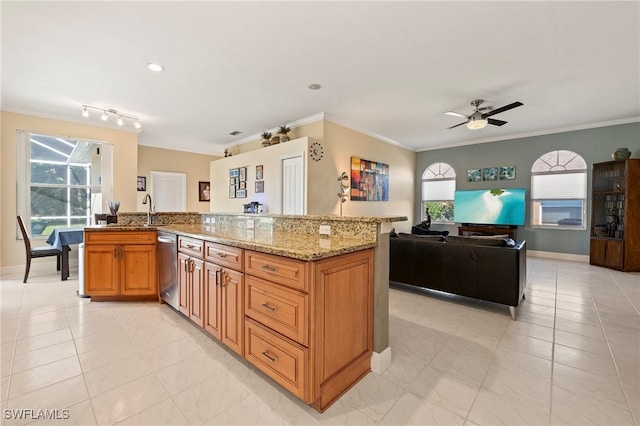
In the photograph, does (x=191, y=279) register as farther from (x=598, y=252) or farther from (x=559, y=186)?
(x=559, y=186)

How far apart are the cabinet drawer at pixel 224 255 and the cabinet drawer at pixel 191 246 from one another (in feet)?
0.34

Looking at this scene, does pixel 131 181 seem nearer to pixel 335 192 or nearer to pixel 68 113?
pixel 68 113

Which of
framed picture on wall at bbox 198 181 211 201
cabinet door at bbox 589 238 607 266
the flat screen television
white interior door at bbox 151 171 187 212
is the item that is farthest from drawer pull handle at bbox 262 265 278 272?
framed picture on wall at bbox 198 181 211 201

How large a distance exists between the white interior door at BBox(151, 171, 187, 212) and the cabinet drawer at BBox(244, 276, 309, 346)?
6654 millimetres

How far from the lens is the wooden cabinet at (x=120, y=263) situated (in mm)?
3248

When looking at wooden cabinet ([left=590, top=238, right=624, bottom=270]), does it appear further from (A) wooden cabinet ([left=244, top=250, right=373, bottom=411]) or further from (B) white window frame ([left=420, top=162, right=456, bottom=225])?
(A) wooden cabinet ([left=244, top=250, right=373, bottom=411])

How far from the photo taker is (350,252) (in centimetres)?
178

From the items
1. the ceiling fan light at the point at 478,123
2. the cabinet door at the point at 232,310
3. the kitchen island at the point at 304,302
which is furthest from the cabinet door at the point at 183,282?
the ceiling fan light at the point at 478,123

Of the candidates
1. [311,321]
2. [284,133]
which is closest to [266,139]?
[284,133]

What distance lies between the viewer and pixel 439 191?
7758 millimetres

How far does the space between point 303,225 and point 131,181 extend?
530 cm

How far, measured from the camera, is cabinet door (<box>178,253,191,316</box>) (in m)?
2.65

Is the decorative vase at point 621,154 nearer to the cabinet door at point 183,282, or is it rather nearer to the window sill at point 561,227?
the window sill at point 561,227

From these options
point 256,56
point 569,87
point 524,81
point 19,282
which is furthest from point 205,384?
point 569,87
